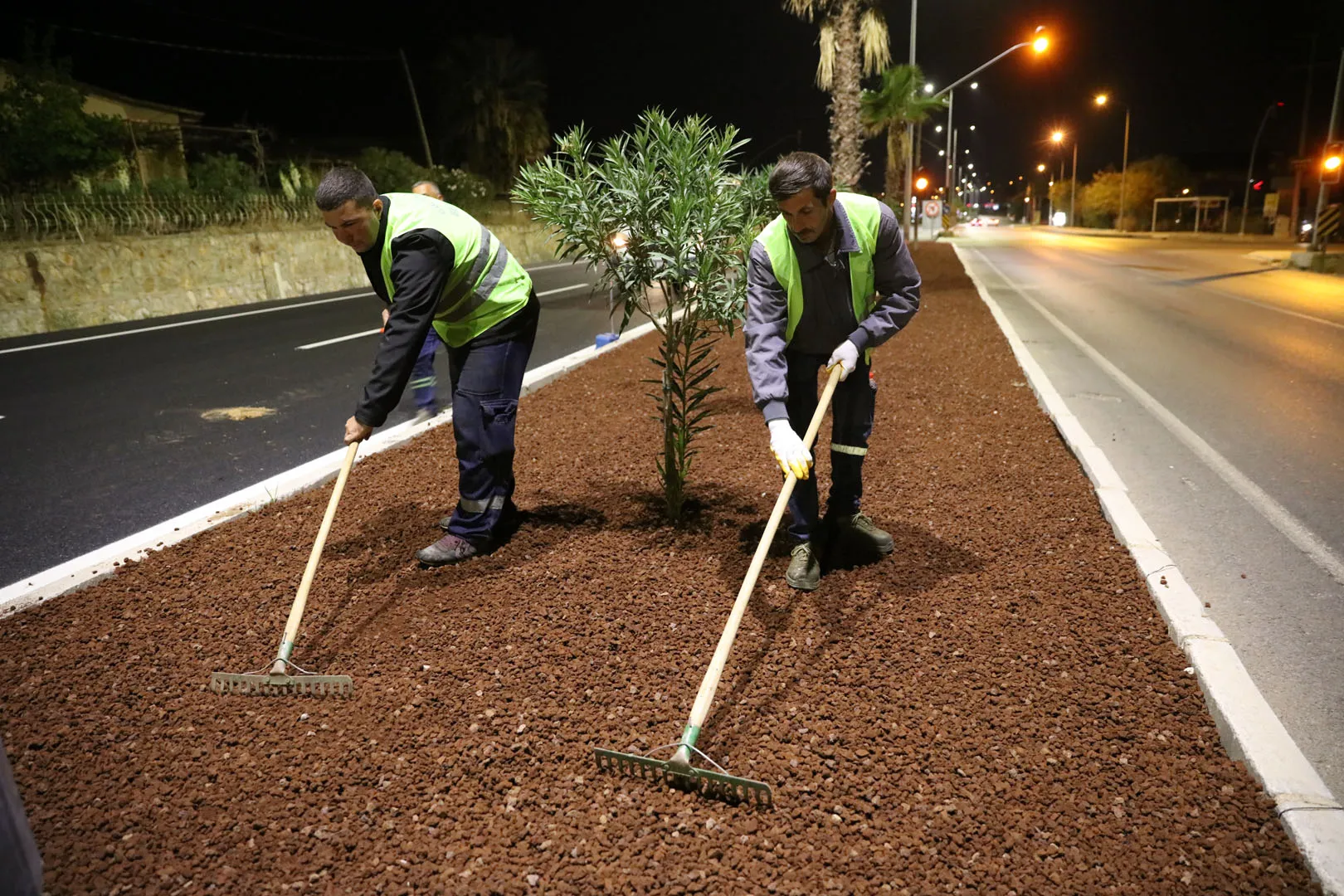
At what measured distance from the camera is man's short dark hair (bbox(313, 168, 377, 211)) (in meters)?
3.27

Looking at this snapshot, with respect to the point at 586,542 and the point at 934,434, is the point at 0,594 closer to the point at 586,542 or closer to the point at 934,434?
the point at 586,542

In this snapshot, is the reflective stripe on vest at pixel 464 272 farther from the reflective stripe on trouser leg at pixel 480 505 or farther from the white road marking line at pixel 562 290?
the white road marking line at pixel 562 290

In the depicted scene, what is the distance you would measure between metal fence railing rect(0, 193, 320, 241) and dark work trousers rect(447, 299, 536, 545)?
1289cm

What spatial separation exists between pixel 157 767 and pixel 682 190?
9.11ft

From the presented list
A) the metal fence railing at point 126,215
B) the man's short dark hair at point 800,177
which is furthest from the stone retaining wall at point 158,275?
the man's short dark hair at point 800,177

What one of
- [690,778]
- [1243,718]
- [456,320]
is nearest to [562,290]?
[456,320]

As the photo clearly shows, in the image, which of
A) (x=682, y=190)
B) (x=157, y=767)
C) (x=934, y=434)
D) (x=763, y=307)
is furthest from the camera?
(x=934, y=434)

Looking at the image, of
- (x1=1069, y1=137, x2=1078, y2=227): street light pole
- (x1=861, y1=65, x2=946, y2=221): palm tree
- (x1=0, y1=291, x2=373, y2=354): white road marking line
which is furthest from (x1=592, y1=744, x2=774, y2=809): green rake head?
(x1=1069, y1=137, x2=1078, y2=227): street light pole

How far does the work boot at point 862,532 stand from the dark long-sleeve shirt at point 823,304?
2.68 ft

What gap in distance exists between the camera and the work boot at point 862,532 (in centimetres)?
380

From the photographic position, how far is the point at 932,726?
2.62 meters

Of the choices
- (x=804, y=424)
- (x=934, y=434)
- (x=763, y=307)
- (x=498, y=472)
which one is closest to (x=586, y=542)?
(x=498, y=472)

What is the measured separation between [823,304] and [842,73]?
16.3 metres

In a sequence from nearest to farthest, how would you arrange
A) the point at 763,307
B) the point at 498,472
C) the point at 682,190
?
the point at 763,307
the point at 682,190
the point at 498,472
